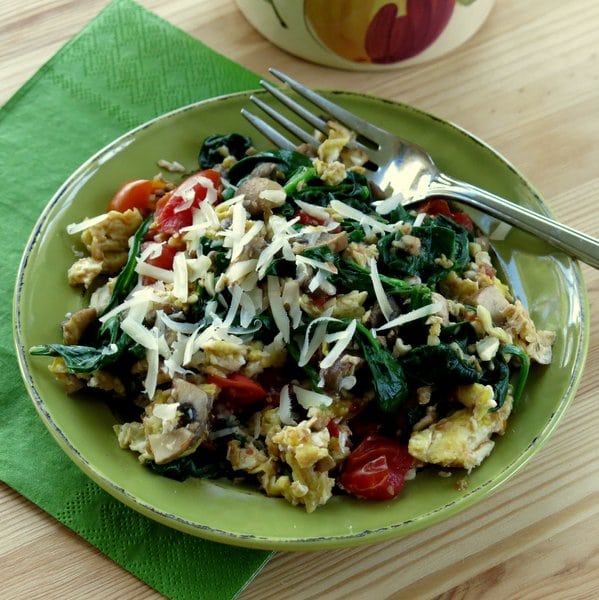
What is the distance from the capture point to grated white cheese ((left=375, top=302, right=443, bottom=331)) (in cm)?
244

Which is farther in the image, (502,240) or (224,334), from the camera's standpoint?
(502,240)

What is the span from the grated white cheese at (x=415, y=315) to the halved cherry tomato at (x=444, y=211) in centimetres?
52

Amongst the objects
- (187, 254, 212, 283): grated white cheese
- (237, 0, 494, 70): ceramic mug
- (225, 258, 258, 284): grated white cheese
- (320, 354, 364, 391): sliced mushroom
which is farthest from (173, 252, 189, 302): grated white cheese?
(237, 0, 494, 70): ceramic mug

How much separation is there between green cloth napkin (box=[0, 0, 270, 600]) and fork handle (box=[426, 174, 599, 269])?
117 cm

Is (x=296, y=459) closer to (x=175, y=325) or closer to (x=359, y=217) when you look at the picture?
(x=175, y=325)

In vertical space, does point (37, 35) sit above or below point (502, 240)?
above

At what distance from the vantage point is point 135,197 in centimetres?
291

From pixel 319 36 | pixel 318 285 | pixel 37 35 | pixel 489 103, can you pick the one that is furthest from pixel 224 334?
pixel 37 35

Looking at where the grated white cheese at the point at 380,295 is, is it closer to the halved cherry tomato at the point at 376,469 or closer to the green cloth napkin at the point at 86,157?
the halved cherry tomato at the point at 376,469

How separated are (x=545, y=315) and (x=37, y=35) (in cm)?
263

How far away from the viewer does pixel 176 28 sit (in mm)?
3730

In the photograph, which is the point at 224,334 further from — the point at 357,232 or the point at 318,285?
the point at 357,232

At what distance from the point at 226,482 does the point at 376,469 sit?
0.44 m

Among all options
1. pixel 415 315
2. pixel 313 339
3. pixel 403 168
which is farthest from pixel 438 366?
pixel 403 168
